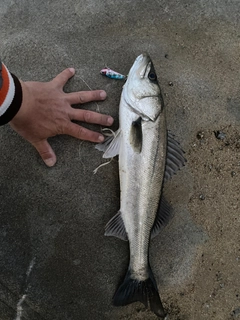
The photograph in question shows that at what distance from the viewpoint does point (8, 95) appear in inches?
89.2

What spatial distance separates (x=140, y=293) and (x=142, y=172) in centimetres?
93

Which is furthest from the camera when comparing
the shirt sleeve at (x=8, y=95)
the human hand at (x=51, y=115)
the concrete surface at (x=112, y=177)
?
the concrete surface at (x=112, y=177)

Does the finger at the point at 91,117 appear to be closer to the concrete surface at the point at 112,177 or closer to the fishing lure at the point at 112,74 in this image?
the concrete surface at the point at 112,177

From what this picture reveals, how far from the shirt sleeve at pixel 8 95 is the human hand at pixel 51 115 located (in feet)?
0.27

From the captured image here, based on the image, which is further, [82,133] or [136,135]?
[82,133]

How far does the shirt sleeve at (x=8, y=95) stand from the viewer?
7.31 ft

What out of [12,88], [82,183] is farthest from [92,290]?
[12,88]

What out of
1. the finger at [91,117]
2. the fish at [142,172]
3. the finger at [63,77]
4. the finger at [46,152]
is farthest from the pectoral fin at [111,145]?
the finger at [63,77]

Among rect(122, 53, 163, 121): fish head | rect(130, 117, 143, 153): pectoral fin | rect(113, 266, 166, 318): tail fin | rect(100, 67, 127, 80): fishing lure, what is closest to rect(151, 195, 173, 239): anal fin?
rect(113, 266, 166, 318): tail fin

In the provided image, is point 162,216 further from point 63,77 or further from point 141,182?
point 63,77

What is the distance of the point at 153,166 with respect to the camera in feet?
8.45

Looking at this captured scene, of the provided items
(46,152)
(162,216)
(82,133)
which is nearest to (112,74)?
(82,133)

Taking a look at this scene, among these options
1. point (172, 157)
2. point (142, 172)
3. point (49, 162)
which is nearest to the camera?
point (142, 172)

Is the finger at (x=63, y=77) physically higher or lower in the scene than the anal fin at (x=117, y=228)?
higher
